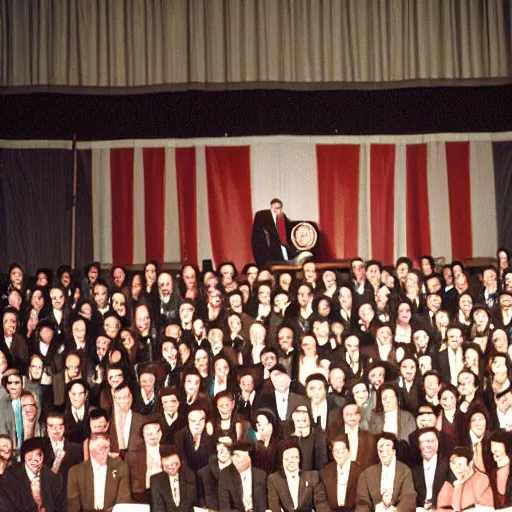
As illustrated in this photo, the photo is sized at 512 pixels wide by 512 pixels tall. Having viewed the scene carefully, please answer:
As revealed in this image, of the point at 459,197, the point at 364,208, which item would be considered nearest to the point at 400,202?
the point at 364,208

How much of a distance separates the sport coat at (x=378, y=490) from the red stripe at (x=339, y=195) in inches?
262

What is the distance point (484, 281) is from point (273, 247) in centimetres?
256

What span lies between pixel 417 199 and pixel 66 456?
7.37 meters

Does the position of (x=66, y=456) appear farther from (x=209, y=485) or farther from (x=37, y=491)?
(x=209, y=485)

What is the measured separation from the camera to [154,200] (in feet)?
49.2

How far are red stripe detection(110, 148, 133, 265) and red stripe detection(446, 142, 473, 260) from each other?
145 inches

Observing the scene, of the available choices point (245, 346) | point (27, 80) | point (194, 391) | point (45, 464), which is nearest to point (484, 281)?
point (245, 346)

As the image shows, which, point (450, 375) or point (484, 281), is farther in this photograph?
point (484, 281)

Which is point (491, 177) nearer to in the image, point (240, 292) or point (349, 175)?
point (349, 175)

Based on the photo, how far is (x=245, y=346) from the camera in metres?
9.77

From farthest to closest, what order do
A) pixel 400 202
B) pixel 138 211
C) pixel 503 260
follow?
pixel 400 202 < pixel 138 211 < pixel 503 260

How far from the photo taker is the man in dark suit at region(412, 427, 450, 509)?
852 centimetres

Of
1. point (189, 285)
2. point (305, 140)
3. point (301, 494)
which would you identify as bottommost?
point (301, 494)

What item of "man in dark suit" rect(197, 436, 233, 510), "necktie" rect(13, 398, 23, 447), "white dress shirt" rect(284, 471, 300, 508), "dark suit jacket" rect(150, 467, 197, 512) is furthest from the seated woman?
"necktie" rect(13, 398, 23, 447)
